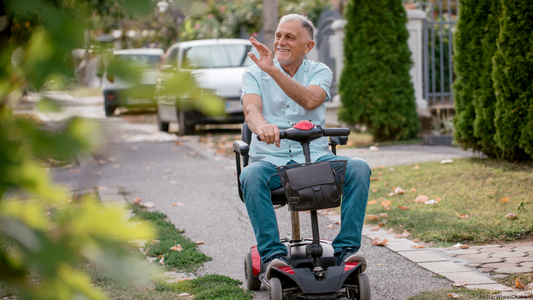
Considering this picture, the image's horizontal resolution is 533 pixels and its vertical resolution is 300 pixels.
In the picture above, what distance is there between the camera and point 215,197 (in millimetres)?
5664

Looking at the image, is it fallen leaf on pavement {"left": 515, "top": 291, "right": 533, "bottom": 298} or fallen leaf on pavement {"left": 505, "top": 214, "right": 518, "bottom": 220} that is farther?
fallen leaf on pavement {"left": 505, "top": 214, "right": 518, "bottom": 220}

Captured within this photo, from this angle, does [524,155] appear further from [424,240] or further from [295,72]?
[295,72]

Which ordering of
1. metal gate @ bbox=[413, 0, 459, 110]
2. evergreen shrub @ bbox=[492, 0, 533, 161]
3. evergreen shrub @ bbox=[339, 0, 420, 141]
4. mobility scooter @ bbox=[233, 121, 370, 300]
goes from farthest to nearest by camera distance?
1. metal gate @ bbox=[413, 0, 459, 110]
2. evergreen shrub @ bbox=[339, 0, 420, 141]
3. evergreen shrub @ bbox=[492, 0, 533, 161]
4. mobility scooter @ bbox=[233, 121, 370, 300]

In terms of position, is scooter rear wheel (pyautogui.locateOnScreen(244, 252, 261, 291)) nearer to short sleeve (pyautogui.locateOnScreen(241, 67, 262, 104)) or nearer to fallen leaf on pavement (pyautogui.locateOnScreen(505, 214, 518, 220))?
short sleeve (pyautogui.locateOnScreen(241, 67, 262, 104))

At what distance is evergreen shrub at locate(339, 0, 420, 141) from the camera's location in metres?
8.53

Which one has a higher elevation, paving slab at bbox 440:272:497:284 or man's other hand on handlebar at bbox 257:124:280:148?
man's other hand on handlebar at bbox 257:124:280:148

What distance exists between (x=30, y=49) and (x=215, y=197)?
5.10 metres

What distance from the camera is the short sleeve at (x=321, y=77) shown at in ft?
10.6

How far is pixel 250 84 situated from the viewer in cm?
326

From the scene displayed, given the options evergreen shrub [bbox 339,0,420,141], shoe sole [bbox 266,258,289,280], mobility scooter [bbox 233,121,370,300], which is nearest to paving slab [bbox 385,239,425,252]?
mobility scooter [bbox 233,121,370,300]

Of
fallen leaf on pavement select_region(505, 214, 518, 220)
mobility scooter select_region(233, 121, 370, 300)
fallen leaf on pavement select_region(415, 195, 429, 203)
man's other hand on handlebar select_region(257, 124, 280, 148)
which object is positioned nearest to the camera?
mobility scooter select_region(233, 121, 370, 300)

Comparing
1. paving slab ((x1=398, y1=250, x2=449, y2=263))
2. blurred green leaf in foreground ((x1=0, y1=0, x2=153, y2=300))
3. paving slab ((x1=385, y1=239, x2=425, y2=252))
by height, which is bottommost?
paving slab ((x1=385, y1=239, x2=425, y2=252))

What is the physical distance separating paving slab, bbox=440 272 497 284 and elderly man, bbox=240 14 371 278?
61cm

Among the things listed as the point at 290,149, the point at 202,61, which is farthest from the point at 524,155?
the point at 202,61
